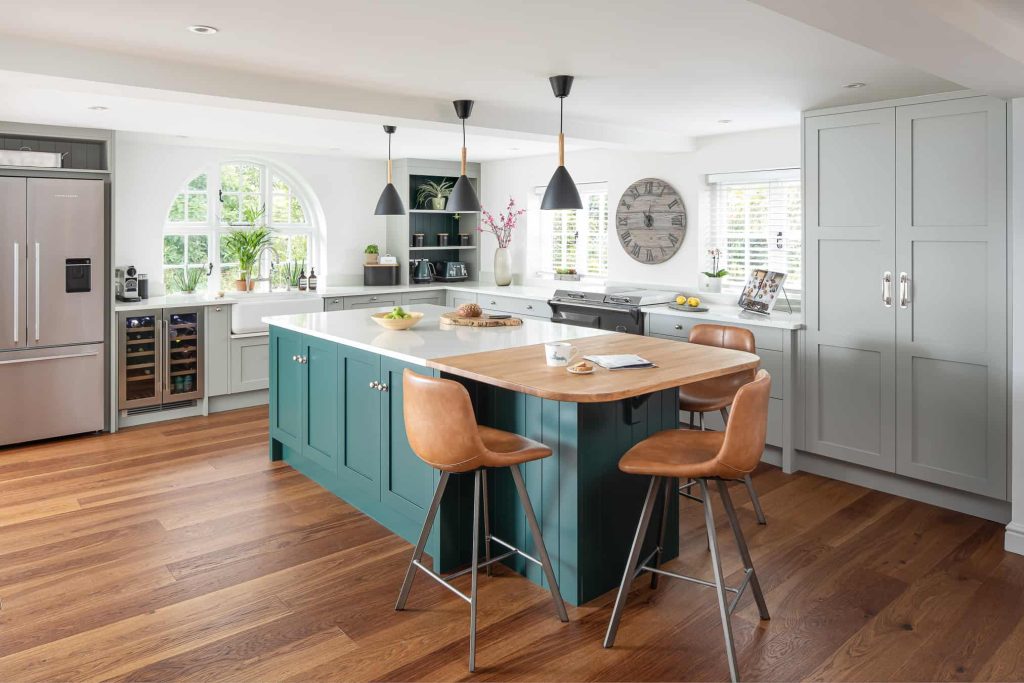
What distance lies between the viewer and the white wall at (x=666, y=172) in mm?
5367

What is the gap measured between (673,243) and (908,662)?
399 centimetres

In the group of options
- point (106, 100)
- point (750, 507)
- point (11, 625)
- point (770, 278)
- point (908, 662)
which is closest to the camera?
point (908, 662)

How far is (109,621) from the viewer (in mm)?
2752

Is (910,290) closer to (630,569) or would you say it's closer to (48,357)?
(630,569)

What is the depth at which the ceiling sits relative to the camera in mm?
2689

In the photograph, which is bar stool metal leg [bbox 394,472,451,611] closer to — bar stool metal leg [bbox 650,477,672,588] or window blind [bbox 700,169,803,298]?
bar stool metal leg [bbox 650,477,672,588]

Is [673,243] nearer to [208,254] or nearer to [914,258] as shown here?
[914,258]

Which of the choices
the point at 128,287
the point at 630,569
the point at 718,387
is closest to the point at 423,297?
the point at 128,287

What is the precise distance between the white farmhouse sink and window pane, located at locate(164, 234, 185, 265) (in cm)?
64

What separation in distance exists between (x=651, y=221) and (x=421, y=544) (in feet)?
13.5

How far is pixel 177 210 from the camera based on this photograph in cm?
641

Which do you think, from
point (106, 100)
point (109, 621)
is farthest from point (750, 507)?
point (106, 100)

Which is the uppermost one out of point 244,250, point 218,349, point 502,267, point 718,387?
point 244,250

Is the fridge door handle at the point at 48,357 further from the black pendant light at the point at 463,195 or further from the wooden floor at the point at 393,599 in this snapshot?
the black pendant light at the point at 463,195
